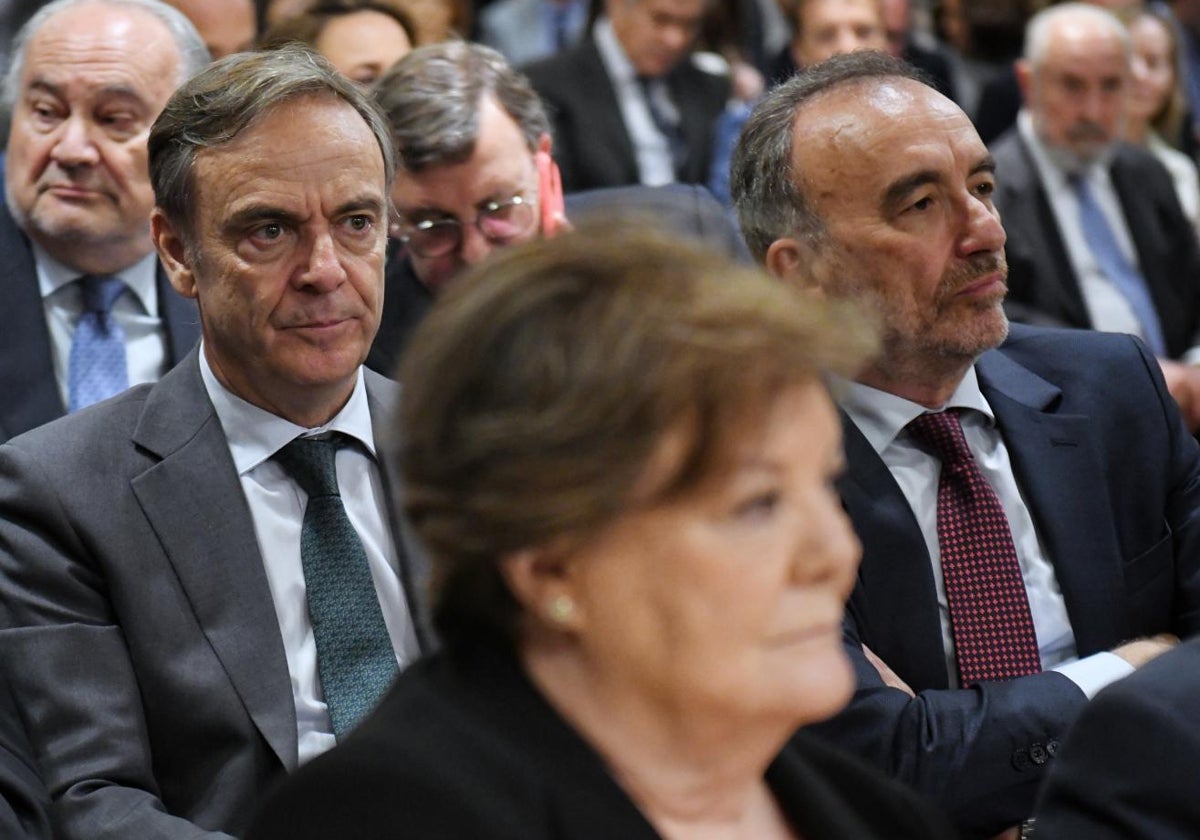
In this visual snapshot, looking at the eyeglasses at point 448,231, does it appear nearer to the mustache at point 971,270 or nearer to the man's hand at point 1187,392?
the mustache at point 971,270

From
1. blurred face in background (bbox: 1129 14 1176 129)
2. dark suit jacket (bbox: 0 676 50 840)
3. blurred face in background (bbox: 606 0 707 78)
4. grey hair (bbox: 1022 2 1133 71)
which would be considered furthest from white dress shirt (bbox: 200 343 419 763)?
blurred face in background (bbox: 1129 14 1176 129)

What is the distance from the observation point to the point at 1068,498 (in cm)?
234

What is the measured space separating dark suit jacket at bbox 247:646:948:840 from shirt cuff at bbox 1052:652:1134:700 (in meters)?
1.09

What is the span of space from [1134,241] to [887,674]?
3.06m

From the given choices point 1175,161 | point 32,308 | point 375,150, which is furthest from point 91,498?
point 1175,161

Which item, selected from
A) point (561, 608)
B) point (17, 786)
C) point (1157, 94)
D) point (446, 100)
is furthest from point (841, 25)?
point (561, 608)

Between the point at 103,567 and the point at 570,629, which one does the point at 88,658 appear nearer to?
the point at 103,567

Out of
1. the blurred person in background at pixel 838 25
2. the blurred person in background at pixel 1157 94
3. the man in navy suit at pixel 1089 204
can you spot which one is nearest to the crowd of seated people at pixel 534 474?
the man in navy suit at pixel 1089 204

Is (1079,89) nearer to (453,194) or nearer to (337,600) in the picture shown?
(453,194)

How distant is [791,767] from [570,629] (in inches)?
9.9

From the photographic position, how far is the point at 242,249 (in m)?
2.20

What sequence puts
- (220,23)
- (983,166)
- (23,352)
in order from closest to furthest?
(983,166)
(23,352)
(220,23)

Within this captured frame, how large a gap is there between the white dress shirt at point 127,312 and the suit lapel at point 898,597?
1.30 m

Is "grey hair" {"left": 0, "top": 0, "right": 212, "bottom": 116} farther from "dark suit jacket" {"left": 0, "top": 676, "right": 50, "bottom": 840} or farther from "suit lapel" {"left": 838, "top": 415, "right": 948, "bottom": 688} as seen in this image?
"suit lapel" {"left": 838, "top": 415, "right": 948, "bottom": 688}
